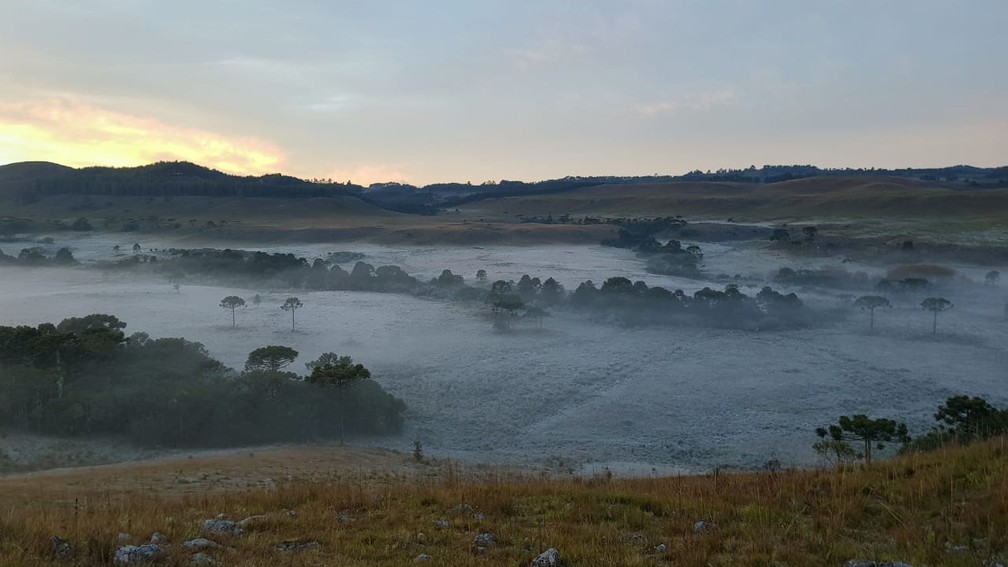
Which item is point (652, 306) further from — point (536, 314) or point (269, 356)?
point (269, 356)

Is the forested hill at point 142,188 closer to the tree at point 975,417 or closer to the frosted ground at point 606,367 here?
the frosted ground at point 606,367

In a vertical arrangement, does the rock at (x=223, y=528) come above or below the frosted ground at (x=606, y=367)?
above

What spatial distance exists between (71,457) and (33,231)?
11652 cm

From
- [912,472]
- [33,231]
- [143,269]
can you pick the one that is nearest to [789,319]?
[912,472]

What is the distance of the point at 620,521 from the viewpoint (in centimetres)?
784

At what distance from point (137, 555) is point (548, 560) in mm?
3656

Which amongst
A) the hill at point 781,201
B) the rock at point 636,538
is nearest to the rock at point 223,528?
the rock at point 636,538

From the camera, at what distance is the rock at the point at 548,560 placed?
19.5ft

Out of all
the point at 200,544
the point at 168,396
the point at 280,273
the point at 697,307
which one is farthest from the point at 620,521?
the point at 280,273

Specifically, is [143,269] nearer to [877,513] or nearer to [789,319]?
[789,319]

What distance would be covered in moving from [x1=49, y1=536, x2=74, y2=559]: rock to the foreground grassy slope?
0.10 metres

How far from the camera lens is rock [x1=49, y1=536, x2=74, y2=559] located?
5918mm

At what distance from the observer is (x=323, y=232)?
121 meters

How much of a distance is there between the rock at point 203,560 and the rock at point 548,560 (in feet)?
9.28
